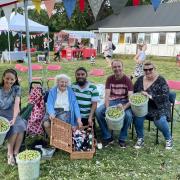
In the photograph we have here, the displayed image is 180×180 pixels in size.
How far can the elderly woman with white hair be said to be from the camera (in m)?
4.84

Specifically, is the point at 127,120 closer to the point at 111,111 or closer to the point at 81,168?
the point at 111,111

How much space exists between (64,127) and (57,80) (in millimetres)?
668

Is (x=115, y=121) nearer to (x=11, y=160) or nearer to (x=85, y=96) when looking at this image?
(x=85, y=96)

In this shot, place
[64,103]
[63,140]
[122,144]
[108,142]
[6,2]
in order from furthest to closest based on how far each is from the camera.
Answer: [6,2]
[108,142]
[122,144]
[64,103]
[63,140]

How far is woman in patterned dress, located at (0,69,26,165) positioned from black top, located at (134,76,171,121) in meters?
1.84

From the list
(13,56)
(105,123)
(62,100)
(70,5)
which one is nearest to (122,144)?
(105,123)

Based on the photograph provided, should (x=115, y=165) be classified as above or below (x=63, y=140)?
below

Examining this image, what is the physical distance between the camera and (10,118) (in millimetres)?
4652

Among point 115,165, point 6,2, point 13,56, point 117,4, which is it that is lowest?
point 115,165

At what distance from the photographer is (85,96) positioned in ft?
16.4

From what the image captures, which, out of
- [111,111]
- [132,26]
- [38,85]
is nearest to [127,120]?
[111,111]

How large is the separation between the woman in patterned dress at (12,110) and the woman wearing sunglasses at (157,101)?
1.68 meters

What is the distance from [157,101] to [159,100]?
0.03 m

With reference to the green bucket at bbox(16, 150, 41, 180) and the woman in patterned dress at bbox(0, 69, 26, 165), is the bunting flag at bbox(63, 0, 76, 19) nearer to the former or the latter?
the woman in patterned dress at bbox(0, 69, 26, 165)
